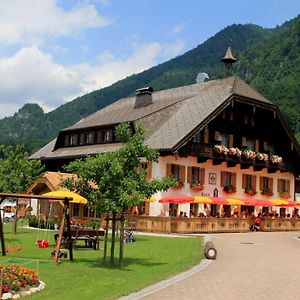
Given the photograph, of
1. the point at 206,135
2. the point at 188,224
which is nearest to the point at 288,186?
the point at 206,135

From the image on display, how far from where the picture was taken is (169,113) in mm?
43875

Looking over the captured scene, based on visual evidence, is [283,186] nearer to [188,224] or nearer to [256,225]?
[256,225]

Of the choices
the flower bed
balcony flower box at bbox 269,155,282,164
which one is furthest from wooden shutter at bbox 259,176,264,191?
the flower bed

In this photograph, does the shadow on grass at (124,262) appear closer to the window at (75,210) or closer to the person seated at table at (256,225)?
the window at (75,210)

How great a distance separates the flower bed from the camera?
11.6 metres

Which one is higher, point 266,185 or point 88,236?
point 266,185

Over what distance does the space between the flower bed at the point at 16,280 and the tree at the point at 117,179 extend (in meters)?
4.73

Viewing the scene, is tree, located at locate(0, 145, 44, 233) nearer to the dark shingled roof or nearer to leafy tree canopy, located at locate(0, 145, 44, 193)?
leafy tree canopy, located at locate(0, 145, 44, 193)

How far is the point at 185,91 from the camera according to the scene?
4934 centimetres

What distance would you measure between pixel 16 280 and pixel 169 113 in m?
32.7

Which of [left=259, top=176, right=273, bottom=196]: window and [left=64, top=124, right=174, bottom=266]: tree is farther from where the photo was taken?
[left=259, top=176, right=273, bottom=196]: window

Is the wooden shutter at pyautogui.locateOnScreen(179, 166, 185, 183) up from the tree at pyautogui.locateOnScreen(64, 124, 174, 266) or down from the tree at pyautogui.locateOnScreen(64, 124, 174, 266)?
up

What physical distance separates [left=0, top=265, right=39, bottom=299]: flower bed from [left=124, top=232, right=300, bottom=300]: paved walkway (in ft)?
7.52

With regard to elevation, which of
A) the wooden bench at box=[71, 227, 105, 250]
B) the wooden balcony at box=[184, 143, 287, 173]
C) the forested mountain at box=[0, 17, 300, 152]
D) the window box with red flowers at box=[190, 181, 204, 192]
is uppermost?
the forested mountain at box=[0, 17, 300, 152]
